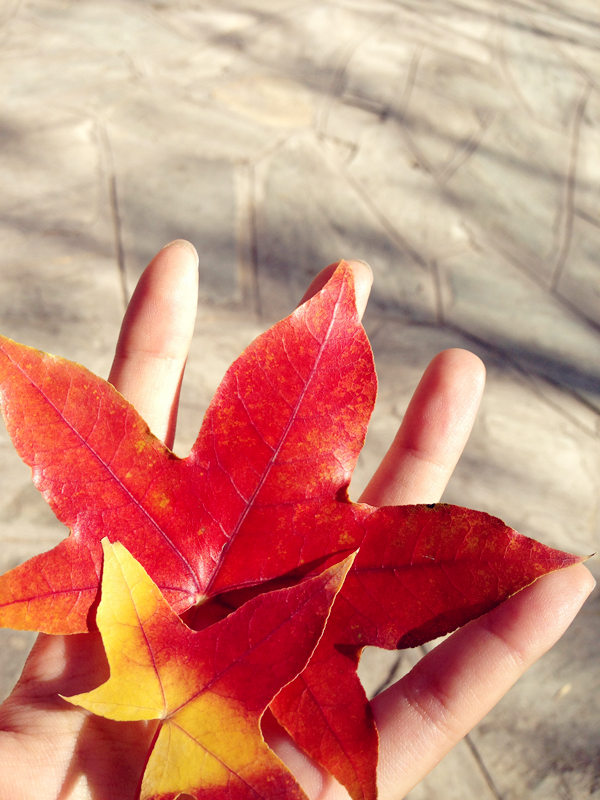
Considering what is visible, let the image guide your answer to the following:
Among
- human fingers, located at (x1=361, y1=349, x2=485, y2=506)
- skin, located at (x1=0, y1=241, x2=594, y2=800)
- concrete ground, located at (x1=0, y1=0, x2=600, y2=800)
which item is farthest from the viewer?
concrete ground, located at (x1=0, y1=0, x2=600, y2=800)

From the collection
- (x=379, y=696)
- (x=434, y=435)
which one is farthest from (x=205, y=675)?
(x=434, y=435)

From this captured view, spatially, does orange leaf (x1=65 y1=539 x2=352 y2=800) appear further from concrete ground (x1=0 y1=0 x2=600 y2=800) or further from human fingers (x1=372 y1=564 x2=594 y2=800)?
concrete ground (x1=0 y1=0 x2=600 y2=800)

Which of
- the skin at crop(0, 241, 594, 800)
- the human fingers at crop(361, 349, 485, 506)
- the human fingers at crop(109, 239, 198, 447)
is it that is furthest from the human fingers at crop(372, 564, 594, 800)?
the human fingers at crop(109, 239, 198, 447)

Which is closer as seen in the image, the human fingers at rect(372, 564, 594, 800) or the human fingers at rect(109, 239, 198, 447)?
the human fingers at rect(372, 564, 594, 800)

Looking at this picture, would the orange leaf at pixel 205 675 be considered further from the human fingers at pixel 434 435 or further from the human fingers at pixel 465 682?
the human fingers at pixel 434 435

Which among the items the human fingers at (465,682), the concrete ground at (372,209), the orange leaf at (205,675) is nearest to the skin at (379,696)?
the human fingers at (465,682)

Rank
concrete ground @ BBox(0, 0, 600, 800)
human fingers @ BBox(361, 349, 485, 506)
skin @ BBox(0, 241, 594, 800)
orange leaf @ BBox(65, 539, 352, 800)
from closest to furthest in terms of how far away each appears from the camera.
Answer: orange leaf @ BBox(65, 539, 352, 800), skin @ BBox(0, 241, 594, 800), human fingers @ BBox(361, 349, 485, 506), concrete ground @ BBox(0, 0, 600, 800)

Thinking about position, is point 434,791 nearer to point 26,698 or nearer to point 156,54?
point 26,698
